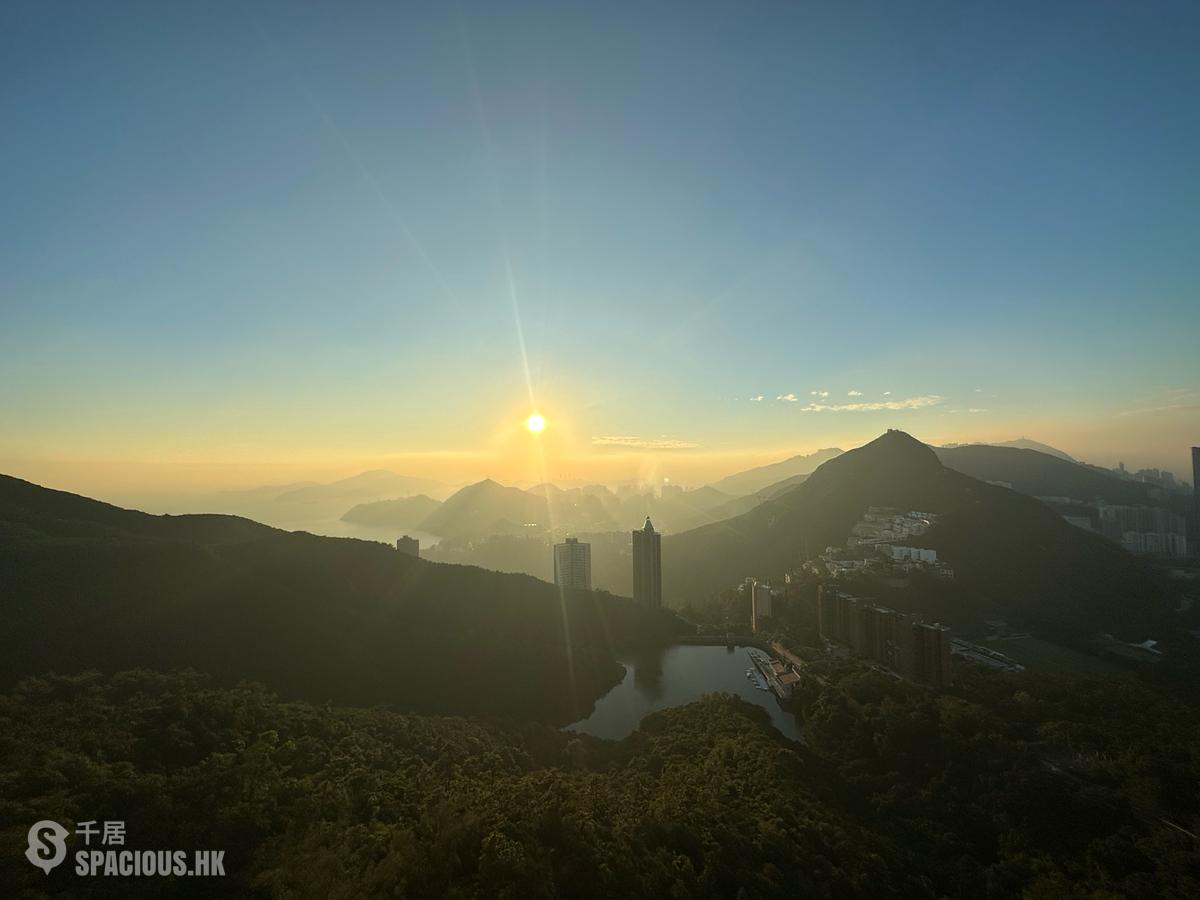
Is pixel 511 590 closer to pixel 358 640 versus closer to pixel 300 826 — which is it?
pixel 358 640

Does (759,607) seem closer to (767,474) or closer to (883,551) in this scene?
(883,551)

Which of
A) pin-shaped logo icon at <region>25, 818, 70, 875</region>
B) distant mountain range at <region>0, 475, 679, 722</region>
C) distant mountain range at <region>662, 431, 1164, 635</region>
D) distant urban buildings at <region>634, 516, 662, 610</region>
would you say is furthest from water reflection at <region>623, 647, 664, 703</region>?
pin-shaped logo icon at <region>25, 818, 70, 875</region>

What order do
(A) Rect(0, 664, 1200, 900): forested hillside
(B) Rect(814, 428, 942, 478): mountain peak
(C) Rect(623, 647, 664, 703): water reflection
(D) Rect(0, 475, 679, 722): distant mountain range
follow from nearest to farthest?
(A) Rect(0, 664, 1200, 900): forested hillside → (D) Rect(0, 475, 679, 722): distant mountain range → (C) Rect(623, 647, 664, 703): water reflection → (B) Rect(814, 428, 942, 478): mountain peak

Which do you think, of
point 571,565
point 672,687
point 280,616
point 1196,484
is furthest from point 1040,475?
point 280,616

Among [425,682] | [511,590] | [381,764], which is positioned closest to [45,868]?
[381,764]

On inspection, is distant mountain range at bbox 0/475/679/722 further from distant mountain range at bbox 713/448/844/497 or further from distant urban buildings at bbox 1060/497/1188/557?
distant mountain range at bbox 713/448/844/497

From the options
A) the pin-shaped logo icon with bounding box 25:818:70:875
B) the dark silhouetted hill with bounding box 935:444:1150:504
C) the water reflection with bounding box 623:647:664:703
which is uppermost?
the dark silhouetted hill with bounding box 935:444:1150:504

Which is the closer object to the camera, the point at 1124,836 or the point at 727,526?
the point at 1124,836
